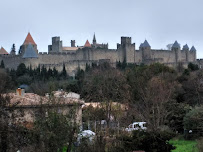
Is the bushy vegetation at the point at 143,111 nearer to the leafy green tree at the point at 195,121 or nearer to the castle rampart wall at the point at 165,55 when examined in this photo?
the leafy green tree at the point at 195,121

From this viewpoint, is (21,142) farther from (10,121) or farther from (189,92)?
(189,92)

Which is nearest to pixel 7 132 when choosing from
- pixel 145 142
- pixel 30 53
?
pixel 145 142

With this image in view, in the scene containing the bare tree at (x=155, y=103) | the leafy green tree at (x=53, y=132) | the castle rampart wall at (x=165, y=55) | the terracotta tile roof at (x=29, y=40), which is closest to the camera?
the leafy green tree at (x=53, y=132)

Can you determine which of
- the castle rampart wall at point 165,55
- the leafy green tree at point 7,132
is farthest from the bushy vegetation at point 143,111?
the castle rampart wall at point 165,55

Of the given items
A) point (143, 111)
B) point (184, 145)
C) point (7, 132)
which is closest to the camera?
point (7, 132)

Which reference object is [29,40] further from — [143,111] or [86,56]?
[143,111]

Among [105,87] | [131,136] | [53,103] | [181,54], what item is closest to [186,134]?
[105,87]

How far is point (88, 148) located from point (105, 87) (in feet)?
30.7

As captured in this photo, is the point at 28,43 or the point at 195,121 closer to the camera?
the point at 195,121

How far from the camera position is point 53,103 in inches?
462

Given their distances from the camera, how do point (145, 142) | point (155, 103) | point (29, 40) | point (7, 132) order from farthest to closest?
point (29, 40) < point (155, 103) < point (145, 142) < point (7, 132)

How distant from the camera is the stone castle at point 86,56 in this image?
178 ft

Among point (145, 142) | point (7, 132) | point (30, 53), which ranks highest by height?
point (30, 53)

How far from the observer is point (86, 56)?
5869cm
